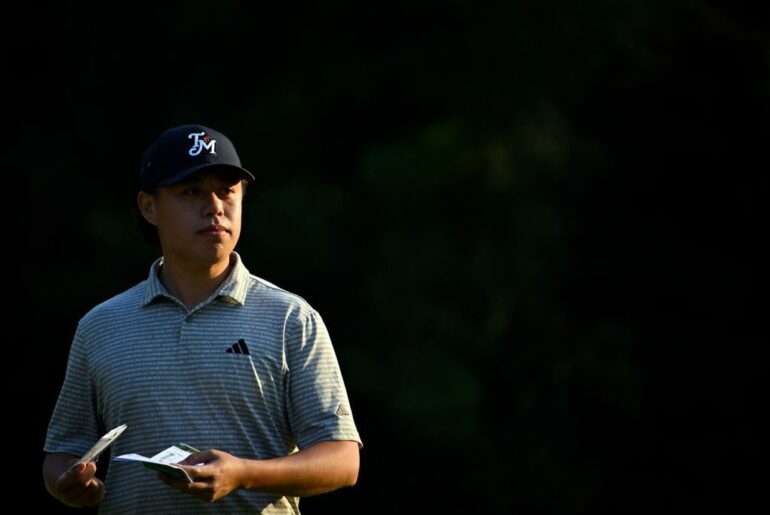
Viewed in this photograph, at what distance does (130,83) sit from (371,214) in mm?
1809

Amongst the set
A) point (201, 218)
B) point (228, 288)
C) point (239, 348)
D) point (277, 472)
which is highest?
point (201, 218)

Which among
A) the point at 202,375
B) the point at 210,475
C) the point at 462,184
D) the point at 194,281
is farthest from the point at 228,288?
the point at 462,184

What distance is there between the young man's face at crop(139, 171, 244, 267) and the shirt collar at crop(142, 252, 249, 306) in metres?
0.04

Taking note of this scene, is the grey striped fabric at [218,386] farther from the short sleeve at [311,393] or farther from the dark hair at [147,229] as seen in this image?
the dark hair at [147,229]

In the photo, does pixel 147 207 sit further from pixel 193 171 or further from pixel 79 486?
pixel 79 486

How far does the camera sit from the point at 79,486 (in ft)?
10.5

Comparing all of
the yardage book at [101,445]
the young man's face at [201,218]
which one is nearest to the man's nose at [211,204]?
the young man's face at [201,218]

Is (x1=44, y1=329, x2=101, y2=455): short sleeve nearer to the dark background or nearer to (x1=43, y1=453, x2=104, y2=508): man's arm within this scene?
(x1=43, y1=453, x2=104, y2=508): man's arm

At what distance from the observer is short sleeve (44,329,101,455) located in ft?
11.1

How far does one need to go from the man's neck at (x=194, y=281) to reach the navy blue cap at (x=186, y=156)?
19cm

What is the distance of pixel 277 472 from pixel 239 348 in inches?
11.5

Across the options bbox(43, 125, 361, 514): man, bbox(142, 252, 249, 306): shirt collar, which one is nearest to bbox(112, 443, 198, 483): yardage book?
bbox(43, 125, 361, 514): man

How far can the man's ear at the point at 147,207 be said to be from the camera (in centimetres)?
350

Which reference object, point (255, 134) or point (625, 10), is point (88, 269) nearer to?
point (255, 134)
